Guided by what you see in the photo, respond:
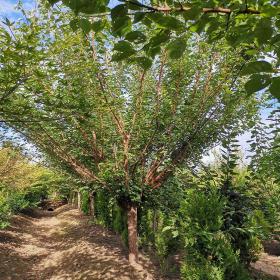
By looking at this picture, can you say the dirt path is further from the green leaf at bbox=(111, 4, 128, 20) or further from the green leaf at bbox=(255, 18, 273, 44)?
the green leaf at bbox=(255, 18, 273, 44)

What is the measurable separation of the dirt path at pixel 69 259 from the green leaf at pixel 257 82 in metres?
8.04

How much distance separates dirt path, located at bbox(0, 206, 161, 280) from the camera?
29.1 ft

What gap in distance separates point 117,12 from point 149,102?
21.3 feet

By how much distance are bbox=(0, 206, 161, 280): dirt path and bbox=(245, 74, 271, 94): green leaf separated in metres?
8.04

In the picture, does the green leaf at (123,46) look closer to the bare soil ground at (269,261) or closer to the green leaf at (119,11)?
the green leaf at (119,11)

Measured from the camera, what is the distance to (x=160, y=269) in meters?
9.44

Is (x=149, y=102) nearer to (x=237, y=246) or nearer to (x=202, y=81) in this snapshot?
(x=202, y=81)

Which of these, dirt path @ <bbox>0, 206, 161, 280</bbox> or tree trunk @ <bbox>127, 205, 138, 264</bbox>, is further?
tree trunk @ <bbox>127, 205, 138, 264</bbox>

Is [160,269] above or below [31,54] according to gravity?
below

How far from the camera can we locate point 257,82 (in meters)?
1.19

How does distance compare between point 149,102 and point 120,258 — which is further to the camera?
point 120,258

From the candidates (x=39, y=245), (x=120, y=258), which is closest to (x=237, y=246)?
(x=120, y=258)

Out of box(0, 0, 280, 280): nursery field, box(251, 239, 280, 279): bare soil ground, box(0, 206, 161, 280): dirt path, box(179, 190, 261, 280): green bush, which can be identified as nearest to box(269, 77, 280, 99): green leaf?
box(0, 0, 280, 280): nursery field

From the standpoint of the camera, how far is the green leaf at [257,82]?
118 centimetres
